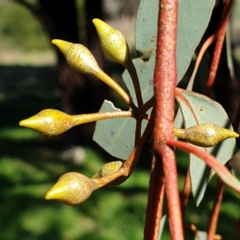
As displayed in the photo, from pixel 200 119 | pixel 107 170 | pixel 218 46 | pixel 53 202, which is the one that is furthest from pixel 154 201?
pixel 53 202

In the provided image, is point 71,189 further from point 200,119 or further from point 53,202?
point 53,202

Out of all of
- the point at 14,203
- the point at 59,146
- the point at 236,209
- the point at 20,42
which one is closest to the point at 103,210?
the point at 14,203

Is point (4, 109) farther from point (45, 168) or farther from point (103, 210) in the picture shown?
point (103, 210)

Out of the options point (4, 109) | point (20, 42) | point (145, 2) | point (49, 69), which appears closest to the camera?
point (145, 2)

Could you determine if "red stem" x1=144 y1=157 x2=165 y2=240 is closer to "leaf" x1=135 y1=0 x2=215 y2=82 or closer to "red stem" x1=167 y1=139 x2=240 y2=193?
"red stem" x1=167 y1=139 x2=240 y2=193

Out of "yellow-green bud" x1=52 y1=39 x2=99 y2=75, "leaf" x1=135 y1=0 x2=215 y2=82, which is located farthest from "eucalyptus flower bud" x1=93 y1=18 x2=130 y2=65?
"leaf" x1=135 y1=0 x2=215 y2=82

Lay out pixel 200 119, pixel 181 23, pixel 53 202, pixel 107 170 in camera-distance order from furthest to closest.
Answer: pixel 53 202
pixel 181 23
pixel 200 119
pixel 107 170
